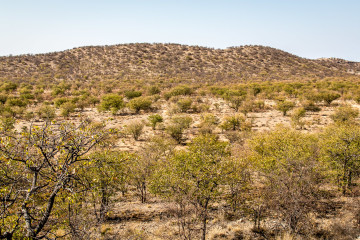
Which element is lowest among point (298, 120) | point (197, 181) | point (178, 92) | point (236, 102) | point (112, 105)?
point (298, 120)

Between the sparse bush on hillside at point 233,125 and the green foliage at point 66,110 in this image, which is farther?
the green foliage at point 66,110

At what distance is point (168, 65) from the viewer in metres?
77.4

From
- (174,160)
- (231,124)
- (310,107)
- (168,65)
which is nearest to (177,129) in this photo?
(231,124)

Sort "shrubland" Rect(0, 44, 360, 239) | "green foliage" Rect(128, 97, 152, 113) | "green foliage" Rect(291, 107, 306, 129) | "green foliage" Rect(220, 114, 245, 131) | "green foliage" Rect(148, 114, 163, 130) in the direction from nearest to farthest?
"shrubland" Rect(0, 44, 360, 239), "green foliage" Rect(291, 107, 306, 129), "green foliage" Rect(220, 114, 245, 131), "green foliage" Rect(148, 114, 163, 130), "green foliage" Rect(128, 97, 152, 113)

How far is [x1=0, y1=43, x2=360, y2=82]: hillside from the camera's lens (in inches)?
2682

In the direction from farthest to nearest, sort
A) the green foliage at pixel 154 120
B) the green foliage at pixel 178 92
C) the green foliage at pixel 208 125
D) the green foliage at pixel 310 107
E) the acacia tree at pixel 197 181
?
the green foliage at pixel 178 92 < the green foliage at pixel 310 107 < the green foliage at pixel 154 120 < the green foliage at pixel 208 125 < the acacia tree at pixel 197 181

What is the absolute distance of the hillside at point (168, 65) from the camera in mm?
68125

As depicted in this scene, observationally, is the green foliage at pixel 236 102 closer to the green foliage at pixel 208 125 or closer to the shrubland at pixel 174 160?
the shrubland at pixel 174 160

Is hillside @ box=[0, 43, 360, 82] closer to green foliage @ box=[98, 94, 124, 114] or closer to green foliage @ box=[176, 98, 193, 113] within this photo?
green foliage @ box=[176, 98, 193, 113]

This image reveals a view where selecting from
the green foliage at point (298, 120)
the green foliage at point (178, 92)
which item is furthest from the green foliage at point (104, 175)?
the green foliage at point (178, 92)

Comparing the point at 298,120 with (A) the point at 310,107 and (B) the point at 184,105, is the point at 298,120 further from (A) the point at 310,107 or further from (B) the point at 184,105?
(B) the point at 184,105

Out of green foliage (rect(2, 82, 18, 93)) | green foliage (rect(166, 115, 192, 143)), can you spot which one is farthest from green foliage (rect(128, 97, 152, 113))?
green foliage (rect(2, 82, 18, 93))

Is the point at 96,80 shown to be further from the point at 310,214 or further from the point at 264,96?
the point at 310,214

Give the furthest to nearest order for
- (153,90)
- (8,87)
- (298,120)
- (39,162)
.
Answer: (153,90) < (8,87) < (298,120) < (39,162)
